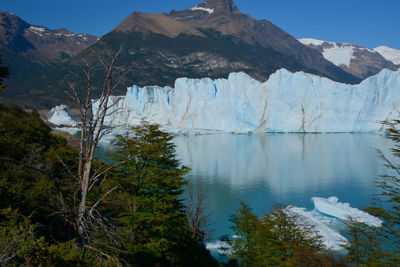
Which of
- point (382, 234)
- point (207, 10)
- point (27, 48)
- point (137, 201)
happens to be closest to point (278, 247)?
point (382, 234)

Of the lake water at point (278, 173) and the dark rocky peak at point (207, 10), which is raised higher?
the dark rocky peak at point (207, 10)

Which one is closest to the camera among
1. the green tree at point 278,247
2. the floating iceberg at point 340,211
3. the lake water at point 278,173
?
the green tree at point 278,247

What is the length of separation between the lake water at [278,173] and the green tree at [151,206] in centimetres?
443

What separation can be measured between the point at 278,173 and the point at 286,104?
2119 centimetres

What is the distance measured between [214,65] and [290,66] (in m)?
33.3

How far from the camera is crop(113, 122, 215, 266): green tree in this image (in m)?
6.46

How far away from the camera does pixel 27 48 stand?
16975cm

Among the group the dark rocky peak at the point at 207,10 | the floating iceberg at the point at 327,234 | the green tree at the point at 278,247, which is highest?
the dark rocky peak at the point at 207,10

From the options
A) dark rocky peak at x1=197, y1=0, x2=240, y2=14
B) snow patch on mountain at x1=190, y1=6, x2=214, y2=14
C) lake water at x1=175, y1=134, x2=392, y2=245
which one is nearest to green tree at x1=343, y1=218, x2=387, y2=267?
lake water at x1=175, y1=134, x2=392, y2=245

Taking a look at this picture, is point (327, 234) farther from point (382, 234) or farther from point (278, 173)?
point (278, 173)

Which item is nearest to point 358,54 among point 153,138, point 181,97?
point 181,97

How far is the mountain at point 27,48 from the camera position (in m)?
142

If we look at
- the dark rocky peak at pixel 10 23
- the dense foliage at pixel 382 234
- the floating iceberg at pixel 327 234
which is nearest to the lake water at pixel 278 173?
the floating iceberg at pixel 327 234

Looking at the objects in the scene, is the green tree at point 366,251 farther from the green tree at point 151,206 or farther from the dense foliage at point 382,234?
the green tree at point 151,206
